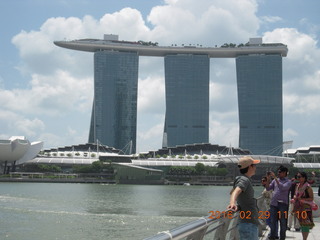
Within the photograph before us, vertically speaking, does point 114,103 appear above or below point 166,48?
below

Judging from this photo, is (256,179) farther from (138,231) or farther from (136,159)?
(138,231)

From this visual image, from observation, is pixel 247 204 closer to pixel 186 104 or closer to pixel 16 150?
pixel 16 150

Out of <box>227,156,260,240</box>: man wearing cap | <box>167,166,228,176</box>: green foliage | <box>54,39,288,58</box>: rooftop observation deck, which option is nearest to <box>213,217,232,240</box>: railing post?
<box>227,156,260,240</box>: man wearing cap

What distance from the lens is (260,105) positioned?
577ft

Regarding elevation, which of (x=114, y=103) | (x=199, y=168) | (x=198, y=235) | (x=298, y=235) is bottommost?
(x=298, y=235)

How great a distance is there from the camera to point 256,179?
13050cm

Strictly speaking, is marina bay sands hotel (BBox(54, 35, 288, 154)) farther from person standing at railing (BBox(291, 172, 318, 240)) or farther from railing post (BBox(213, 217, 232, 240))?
railing post (BBox(213, 217, 232, 240))

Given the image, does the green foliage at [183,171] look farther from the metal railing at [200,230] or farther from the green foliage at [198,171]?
the metal railing at [200,230]

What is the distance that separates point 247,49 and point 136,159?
6705 cm

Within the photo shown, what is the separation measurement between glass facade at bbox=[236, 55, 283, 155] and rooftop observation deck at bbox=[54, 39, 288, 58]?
568 cm

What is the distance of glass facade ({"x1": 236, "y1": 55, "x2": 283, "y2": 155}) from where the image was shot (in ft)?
571

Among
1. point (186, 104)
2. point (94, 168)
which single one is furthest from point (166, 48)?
point (94, 168)

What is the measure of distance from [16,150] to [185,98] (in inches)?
2772

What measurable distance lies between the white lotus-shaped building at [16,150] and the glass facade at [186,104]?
5676 cm
